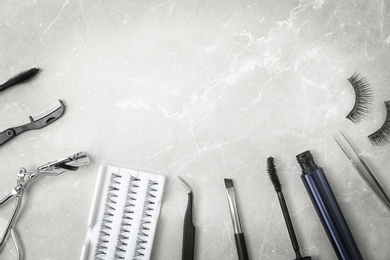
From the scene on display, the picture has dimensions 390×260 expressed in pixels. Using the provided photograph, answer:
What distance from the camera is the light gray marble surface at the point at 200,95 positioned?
0.86m

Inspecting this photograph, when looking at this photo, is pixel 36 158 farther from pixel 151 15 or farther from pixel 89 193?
pixel 151 15

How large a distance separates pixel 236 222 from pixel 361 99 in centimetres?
43

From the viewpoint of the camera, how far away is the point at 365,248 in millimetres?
846

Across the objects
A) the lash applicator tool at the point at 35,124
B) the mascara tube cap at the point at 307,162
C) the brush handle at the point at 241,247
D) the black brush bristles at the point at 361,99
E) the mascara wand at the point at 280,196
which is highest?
the black brush bristles at the point at 361,99

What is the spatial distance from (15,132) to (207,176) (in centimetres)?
47

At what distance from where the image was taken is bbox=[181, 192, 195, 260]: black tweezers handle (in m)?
0.82

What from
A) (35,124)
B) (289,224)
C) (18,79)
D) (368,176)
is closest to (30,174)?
(35,124)

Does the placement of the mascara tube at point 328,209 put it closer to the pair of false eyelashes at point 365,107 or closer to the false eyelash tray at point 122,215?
the pair of false eyelashes at point 365,107

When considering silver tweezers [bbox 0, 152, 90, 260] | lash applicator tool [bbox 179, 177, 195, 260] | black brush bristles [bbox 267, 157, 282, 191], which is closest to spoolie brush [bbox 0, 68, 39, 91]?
silver tweezers [bbox 0, 152, 90, 260]

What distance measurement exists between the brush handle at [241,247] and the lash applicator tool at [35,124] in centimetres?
52

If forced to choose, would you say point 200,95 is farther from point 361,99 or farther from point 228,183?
point 361,99

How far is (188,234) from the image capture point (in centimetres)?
83

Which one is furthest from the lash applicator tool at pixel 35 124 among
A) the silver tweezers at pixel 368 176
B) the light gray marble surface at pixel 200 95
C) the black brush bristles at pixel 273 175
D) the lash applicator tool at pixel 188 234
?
the silver tweezers at pixel 368 176

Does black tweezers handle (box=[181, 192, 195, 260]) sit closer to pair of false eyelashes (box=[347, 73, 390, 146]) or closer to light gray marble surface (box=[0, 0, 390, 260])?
light gray marble surface (box=[0, 0, 390, 260])
